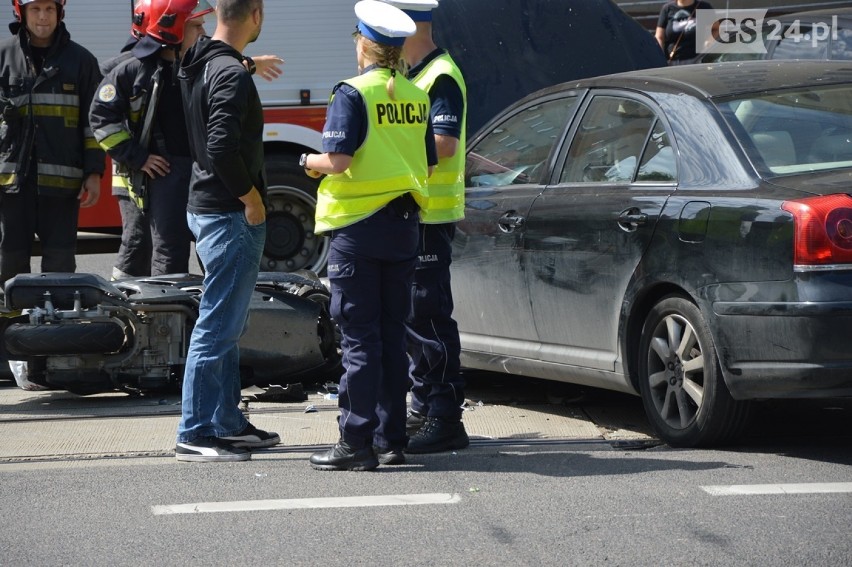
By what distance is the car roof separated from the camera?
5.96 m

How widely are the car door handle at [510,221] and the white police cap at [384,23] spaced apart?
4.55 feet

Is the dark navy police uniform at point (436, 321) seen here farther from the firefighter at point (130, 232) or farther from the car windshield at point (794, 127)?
the firefighter at point (130, 232)

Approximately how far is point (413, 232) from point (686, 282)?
3.61 feet

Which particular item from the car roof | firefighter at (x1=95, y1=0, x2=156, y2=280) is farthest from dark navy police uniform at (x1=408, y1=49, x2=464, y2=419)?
firefighter at (x1=95, y1=0, x2=156, y2=280)

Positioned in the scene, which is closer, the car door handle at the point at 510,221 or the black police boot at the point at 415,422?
the black police boot at the point at 415,422

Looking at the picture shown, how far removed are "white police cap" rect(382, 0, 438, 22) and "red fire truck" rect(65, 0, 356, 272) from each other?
14.2 feet

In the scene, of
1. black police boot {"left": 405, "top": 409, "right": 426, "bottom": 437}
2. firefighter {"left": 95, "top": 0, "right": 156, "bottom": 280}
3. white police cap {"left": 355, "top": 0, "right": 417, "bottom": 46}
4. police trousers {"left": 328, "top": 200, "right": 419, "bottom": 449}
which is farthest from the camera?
firefighter {"left": 95, "top": 0, "right": 156, "bottom": 280}

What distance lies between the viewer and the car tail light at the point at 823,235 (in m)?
5.03

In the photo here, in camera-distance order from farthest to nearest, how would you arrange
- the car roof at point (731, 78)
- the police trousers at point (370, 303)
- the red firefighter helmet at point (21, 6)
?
the red firefighter helmet at point (21, 6) < the car roof at point (731, 78) < the police trousers at point (370, 303)

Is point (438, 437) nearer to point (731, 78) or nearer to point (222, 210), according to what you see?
point (222, 210)

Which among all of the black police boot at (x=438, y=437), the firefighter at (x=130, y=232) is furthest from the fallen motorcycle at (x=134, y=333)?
the black police boot at (x=438, y=437)

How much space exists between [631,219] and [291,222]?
191 inches

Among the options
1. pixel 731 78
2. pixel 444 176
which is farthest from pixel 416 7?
pixel 731 78

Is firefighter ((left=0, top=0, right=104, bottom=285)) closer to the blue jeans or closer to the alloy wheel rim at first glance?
the blue jeans
